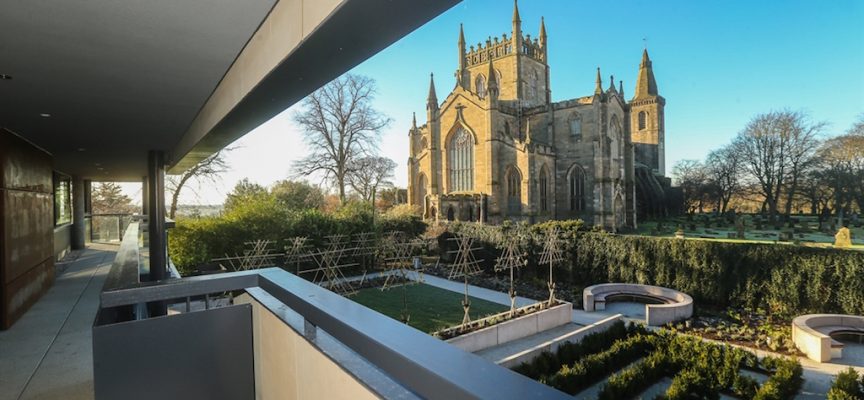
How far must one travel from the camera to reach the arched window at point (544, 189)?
25.1 m

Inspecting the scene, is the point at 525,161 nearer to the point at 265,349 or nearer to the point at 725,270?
the point at 725,270

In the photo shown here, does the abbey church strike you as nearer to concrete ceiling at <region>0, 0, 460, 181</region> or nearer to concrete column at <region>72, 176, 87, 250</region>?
concrete column at <region>72, 176, 87, 250</region>

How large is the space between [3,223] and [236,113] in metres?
4.01

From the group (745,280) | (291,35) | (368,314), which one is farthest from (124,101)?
(745,280)

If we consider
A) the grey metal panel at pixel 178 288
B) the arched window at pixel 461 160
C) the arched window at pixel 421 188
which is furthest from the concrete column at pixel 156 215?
the arched window at pixel 421 188

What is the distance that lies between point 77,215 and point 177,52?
11916 millimetres

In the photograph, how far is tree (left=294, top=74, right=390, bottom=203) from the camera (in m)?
20.7

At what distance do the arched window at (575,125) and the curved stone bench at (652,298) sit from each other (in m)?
13.9

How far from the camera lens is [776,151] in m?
21.0

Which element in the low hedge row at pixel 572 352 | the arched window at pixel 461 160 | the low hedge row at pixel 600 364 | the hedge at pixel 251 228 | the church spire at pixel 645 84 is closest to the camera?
the low hedge row at pixel 600 364

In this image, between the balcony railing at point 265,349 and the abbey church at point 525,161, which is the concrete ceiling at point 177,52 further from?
the abbey church at point 525,161

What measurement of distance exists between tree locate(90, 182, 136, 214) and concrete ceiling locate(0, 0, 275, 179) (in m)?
25.1

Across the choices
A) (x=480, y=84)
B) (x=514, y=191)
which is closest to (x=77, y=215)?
(x=514, y=191)

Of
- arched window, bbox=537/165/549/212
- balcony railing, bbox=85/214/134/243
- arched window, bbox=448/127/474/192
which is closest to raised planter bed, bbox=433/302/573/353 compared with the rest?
balcony railing, bbox=85/214/134/243
